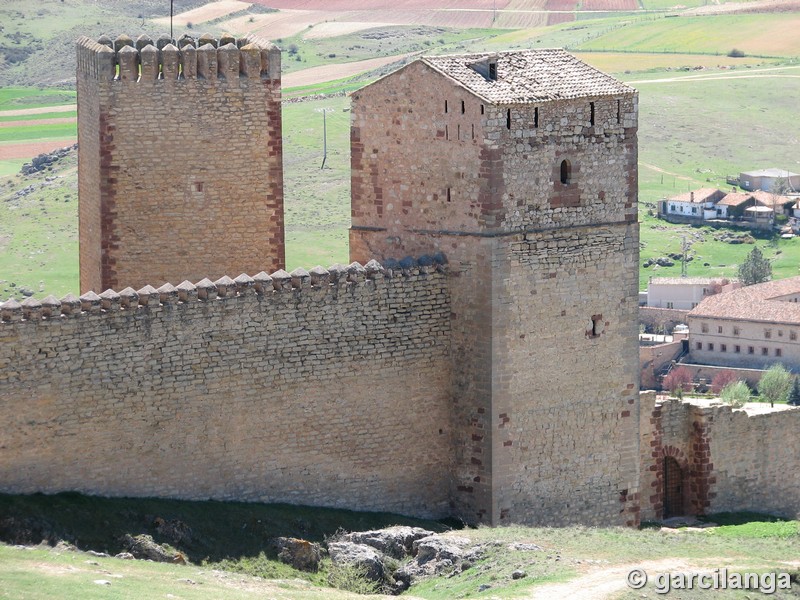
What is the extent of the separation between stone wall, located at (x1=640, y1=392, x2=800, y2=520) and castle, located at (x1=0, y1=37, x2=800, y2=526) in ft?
7.08

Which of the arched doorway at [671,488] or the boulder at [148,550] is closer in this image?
the boulder at [148,550]

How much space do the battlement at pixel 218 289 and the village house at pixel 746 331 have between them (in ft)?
205

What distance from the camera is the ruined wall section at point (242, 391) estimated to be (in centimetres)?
2558

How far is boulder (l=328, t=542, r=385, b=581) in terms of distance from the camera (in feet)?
85.3

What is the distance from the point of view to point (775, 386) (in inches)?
3322

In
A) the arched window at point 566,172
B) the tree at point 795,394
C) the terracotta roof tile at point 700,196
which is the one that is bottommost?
the tree at point 795,394

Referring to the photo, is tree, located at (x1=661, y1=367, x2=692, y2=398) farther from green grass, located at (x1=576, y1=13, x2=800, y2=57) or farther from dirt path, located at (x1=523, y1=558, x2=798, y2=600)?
dirt path, located at (x1=523, y1=558, x2=798, y2=600)

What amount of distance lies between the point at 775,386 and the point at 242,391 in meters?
59.7

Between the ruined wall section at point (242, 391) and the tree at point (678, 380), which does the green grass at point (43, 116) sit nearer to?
the tree at point (678, 380)

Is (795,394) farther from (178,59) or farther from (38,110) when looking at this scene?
(178,59)

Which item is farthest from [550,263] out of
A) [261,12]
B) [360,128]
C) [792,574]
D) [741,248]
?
[261,12]

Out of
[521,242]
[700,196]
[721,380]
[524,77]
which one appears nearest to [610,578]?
[521,242]

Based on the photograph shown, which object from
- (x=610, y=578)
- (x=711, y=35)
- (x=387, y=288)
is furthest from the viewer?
(x=711, y=35)

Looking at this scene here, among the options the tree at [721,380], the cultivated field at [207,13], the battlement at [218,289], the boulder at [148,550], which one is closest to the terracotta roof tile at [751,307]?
the tree at [721,380]
